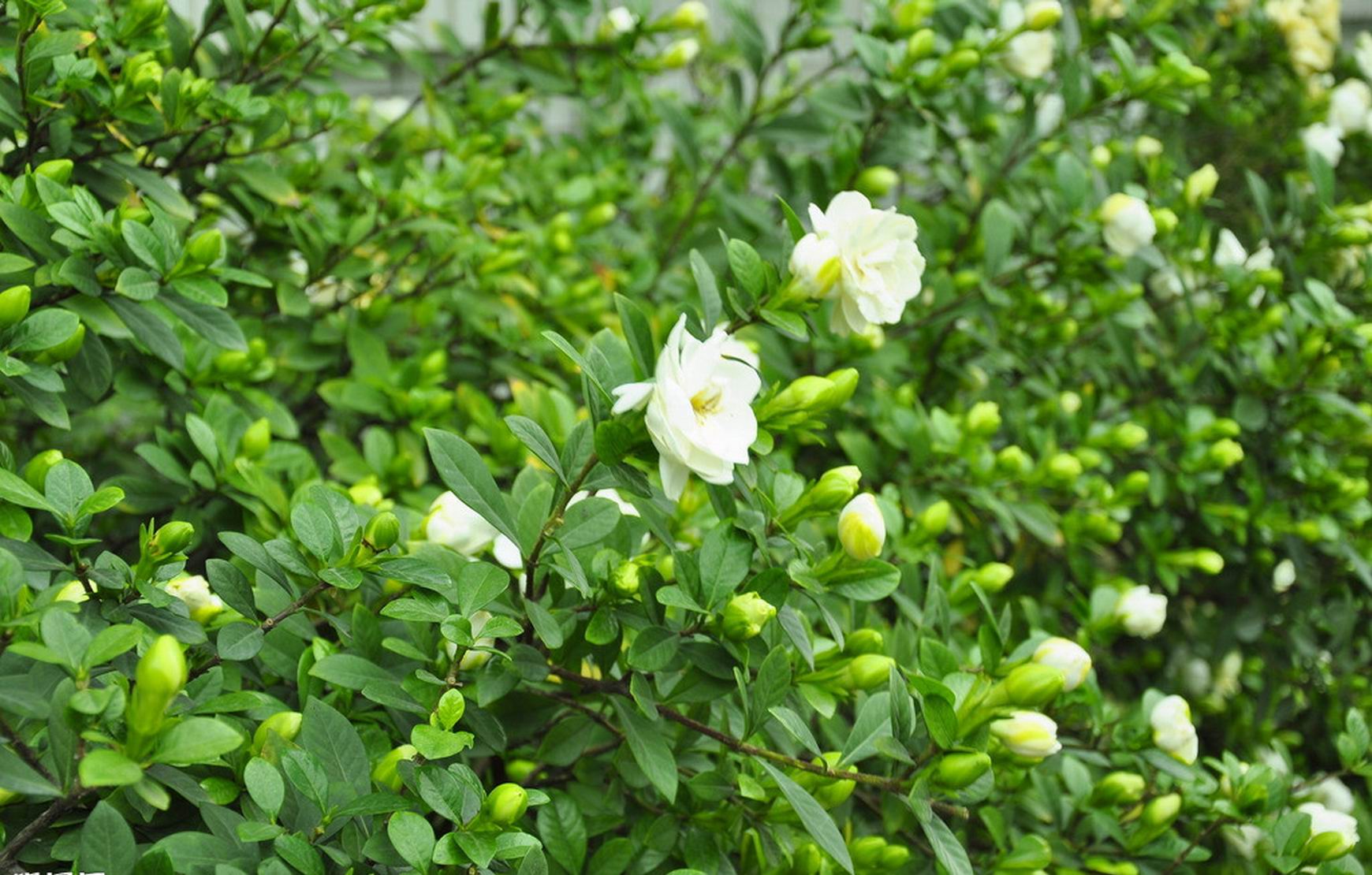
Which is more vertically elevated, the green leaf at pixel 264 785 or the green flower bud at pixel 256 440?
the green leaf at pixel 264 785

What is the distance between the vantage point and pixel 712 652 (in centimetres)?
88

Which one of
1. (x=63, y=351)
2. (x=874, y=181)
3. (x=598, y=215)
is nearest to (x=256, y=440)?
(x=63, y=351)

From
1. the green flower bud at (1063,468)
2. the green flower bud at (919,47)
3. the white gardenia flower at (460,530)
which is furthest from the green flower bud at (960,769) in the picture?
the green flower bud at (919,47)

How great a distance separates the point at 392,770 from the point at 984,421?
0.92m

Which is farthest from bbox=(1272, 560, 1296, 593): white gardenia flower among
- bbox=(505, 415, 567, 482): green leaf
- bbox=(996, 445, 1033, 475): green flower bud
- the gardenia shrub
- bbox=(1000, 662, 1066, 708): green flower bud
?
bbox=(505, 415, 567, 482): green leaf

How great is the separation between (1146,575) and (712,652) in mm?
1079

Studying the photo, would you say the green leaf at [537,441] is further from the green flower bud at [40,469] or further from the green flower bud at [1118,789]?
the green flower bud at [1118,789]

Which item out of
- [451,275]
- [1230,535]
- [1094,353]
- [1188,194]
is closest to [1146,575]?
→ [1230,535]

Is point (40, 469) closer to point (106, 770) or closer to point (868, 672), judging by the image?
point (106, 770)

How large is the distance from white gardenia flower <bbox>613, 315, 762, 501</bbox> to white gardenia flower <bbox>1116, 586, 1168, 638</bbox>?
2.48ft

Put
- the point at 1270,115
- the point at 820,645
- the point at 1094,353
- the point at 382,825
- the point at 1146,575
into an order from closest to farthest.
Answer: the point at 382,825 < the point at 820,645 < the point at 1146,575 < the point at 1094,353 < the point at 1270,115

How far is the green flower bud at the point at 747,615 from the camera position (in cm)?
82

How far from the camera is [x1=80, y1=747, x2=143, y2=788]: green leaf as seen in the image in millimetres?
602

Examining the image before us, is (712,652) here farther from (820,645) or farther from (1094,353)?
(1094,353)
